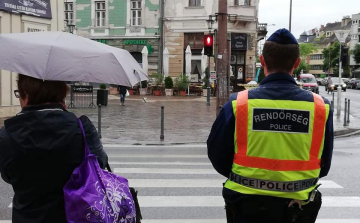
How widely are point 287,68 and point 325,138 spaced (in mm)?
477

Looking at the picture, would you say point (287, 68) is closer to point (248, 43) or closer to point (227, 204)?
point (227, 204)

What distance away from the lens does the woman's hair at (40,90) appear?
8.66 ft

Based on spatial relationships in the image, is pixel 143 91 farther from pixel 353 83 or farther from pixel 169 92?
pixel 353 83

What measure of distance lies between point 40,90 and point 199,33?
114 ft

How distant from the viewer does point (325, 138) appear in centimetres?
285

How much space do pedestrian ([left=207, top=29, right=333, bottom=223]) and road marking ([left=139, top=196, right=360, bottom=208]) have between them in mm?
3572

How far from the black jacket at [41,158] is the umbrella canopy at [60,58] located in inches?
12.9

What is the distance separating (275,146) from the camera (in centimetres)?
271

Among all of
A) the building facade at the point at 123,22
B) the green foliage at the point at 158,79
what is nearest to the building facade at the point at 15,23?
the green foliage at the point at 158,79

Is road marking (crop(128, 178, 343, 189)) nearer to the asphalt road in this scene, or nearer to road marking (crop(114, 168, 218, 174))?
the asphalt road

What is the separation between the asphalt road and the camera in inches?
234

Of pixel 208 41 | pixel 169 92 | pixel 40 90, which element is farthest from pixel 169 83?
pixel 40 90

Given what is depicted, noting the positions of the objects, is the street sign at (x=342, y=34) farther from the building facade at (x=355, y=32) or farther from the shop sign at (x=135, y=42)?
the building facade at (x=355, y=32)

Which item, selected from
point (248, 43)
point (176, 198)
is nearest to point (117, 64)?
point (176, 198)
